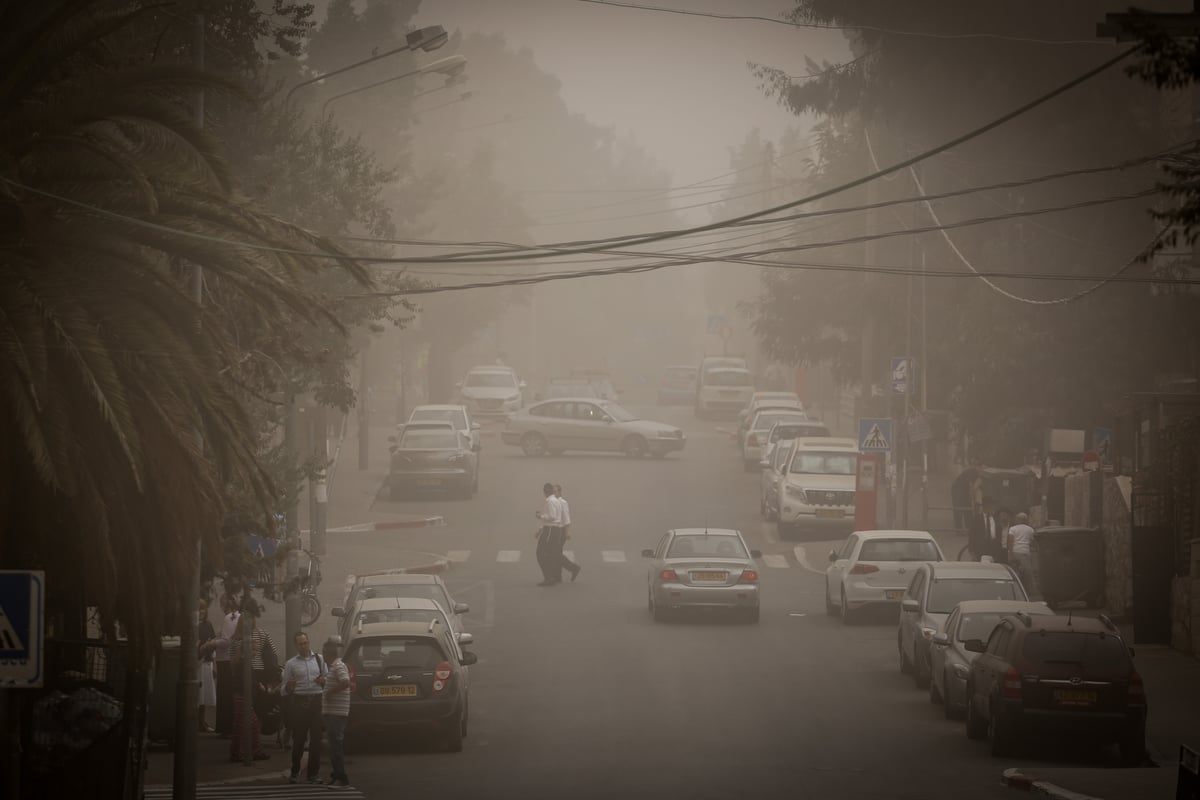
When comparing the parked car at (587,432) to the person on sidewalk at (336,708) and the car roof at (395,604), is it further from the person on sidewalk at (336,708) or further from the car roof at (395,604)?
the person on sidewalk at (336,708)

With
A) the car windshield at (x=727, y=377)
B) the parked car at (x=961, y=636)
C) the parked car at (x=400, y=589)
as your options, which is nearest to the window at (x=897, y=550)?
the parked car at (x=961, y=636)

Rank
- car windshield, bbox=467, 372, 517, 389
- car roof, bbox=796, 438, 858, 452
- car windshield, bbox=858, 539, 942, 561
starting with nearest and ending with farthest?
1. car windshield, bbox=858, 539, 942, 561
2. car roof, bbox=796, 438, 858, 452
3. car windshield, bbox=467, 372, 517, 389

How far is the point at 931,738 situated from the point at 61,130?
11.9 meters

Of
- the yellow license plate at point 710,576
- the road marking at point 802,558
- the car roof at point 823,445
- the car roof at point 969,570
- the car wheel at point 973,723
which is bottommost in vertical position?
the car wheel at point 973,723

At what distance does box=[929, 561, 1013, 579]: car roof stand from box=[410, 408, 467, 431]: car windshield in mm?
26379

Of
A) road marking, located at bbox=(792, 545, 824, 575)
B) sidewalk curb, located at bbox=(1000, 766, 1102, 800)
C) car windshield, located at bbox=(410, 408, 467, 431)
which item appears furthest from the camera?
car windshield, located at bbox=(410, 408, 467, 431)

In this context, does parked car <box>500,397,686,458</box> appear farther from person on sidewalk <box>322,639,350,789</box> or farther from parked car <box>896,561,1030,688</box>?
person on sidewalk <box>322,639,350,789</box>

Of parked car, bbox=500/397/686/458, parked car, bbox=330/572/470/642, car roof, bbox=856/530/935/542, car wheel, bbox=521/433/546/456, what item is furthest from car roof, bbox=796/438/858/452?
parked car, bbox=330/572/470/642

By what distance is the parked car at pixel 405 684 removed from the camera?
20.4m

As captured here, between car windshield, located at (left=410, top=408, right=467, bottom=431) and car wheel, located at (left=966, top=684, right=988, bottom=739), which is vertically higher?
car windshield, located at (left=410, top=408, right=467, bottom=431)

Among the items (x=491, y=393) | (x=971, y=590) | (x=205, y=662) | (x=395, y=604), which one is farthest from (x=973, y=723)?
(x=491, y=393)

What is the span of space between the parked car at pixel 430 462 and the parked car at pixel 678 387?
41.9m

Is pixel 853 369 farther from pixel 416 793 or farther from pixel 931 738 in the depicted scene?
pixel 416 793

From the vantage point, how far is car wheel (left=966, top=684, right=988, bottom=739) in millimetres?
20375
